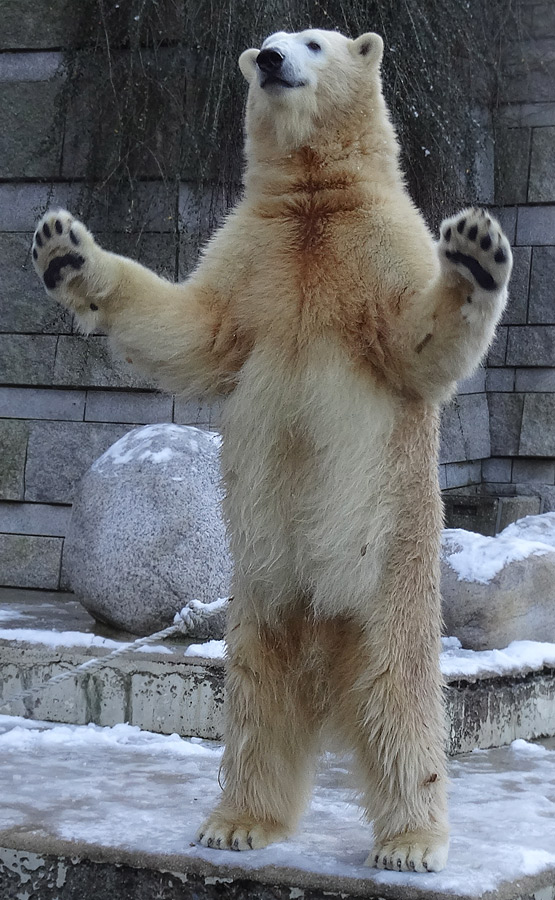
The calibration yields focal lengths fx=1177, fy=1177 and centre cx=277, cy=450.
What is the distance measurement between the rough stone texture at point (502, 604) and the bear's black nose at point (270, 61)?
2762mm

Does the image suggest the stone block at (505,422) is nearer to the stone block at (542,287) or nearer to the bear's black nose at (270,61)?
the stone block at (542,287)

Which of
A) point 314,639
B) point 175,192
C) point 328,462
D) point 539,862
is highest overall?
point 175,192

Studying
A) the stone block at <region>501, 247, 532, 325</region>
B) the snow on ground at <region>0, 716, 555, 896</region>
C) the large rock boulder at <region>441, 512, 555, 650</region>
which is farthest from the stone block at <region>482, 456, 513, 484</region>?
the snow on ground at <region>0, 716, 555, 896</region>

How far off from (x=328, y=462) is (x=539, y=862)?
1114 mm

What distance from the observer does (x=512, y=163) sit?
7977 mm

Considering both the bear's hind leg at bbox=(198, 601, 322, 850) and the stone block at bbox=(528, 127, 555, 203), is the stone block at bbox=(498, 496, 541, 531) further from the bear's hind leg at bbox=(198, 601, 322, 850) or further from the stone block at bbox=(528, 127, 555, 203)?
the bear's hind leg at bbox=(198, 601, 322, 850)

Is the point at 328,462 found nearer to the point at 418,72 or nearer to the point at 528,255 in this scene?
the point at 418,72

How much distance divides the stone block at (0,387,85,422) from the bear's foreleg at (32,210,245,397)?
4.29 meters

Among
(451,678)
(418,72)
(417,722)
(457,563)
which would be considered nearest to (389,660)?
(417,722)

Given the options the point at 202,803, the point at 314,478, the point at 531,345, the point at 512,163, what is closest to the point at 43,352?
the point at 531,345

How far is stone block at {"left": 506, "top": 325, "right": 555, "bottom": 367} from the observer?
8.05 meters

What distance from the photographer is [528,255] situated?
315 inches

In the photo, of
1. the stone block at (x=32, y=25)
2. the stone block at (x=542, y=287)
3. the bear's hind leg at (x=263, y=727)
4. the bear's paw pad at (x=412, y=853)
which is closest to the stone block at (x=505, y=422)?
the stone block at (x=542, y=287)

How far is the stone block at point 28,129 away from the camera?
7.06m
